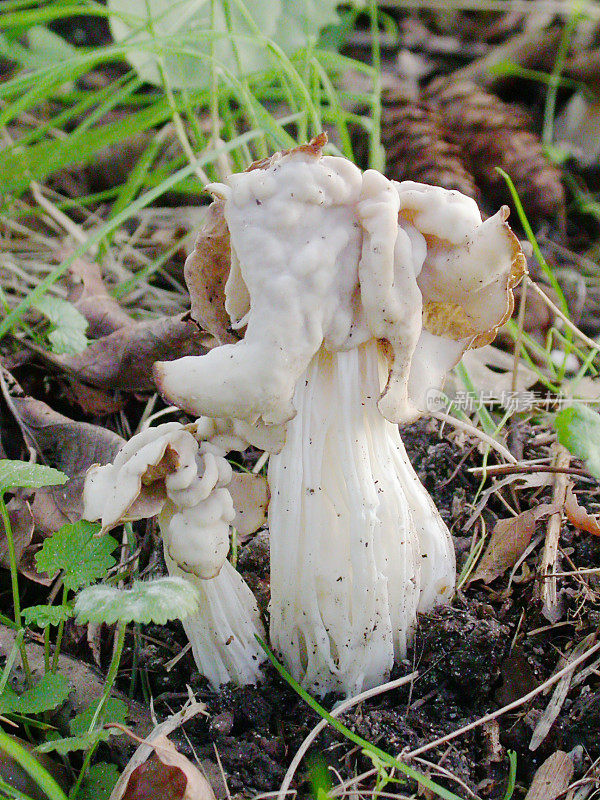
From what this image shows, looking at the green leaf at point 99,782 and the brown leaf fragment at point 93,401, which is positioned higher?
the brown leaf fragment at point 93,401

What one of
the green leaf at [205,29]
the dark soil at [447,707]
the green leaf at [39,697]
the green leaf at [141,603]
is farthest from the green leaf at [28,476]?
the green leaf at [205,29]

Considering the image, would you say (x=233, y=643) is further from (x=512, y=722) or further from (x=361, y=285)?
(x=361, y=285)

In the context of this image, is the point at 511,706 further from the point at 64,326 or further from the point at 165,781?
the point at 64,326

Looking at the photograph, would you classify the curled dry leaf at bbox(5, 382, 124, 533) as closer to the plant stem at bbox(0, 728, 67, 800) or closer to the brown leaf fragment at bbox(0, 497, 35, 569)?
the brown leaf fragment at bbox(0, 497, 35, 569)

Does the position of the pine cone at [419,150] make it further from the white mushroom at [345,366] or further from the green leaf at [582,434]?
the green leaf at [582,434]

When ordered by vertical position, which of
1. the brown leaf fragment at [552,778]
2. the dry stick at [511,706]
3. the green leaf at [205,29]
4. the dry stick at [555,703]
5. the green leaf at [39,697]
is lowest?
the brown leaf fragment at [552,778]

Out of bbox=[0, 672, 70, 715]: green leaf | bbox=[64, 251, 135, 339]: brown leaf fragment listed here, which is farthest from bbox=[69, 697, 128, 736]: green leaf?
bbox=[64, 251, 135, 339]: brown leaf fragment

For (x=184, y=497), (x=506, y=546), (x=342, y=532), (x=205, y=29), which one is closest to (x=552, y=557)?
(x=506, y=546)
